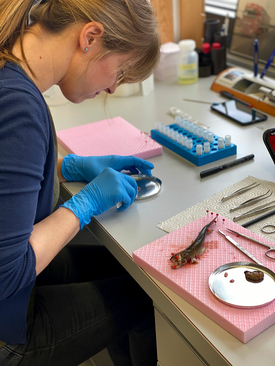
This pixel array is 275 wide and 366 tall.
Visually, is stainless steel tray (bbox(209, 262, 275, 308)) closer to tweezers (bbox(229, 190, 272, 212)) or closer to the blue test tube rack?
tweezers (bbox(229, 190, 272, 212))

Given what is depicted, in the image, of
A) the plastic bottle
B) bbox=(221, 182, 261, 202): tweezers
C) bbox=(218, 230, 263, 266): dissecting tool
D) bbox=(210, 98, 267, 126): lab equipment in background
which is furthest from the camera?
the plastic bottle

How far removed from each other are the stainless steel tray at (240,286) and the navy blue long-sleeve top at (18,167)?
39cm

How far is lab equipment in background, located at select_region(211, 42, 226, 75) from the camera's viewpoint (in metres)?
1.89

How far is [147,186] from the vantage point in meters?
1.15

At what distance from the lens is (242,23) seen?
194 centimetres

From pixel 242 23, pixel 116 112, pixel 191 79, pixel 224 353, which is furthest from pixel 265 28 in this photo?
pixel 224 353

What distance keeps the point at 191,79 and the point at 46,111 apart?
1.21 meters

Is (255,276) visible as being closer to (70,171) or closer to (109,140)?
(70,171)

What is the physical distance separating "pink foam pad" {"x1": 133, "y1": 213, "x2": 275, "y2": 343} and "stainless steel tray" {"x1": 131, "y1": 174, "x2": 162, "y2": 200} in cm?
22

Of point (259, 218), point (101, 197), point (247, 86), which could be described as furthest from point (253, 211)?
point (247, 86)

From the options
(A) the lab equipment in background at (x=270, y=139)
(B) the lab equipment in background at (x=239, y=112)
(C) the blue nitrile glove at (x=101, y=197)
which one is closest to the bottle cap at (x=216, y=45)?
(B) the lab equipment in background at (x=239, y=112)

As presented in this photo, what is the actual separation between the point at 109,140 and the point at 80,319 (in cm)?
67

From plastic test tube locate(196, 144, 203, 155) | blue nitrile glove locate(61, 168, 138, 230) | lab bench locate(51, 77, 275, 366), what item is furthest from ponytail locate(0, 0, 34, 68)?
plastic test tube locate(196, 144, 203, 155)

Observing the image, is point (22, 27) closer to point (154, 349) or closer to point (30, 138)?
point (30, 138)
